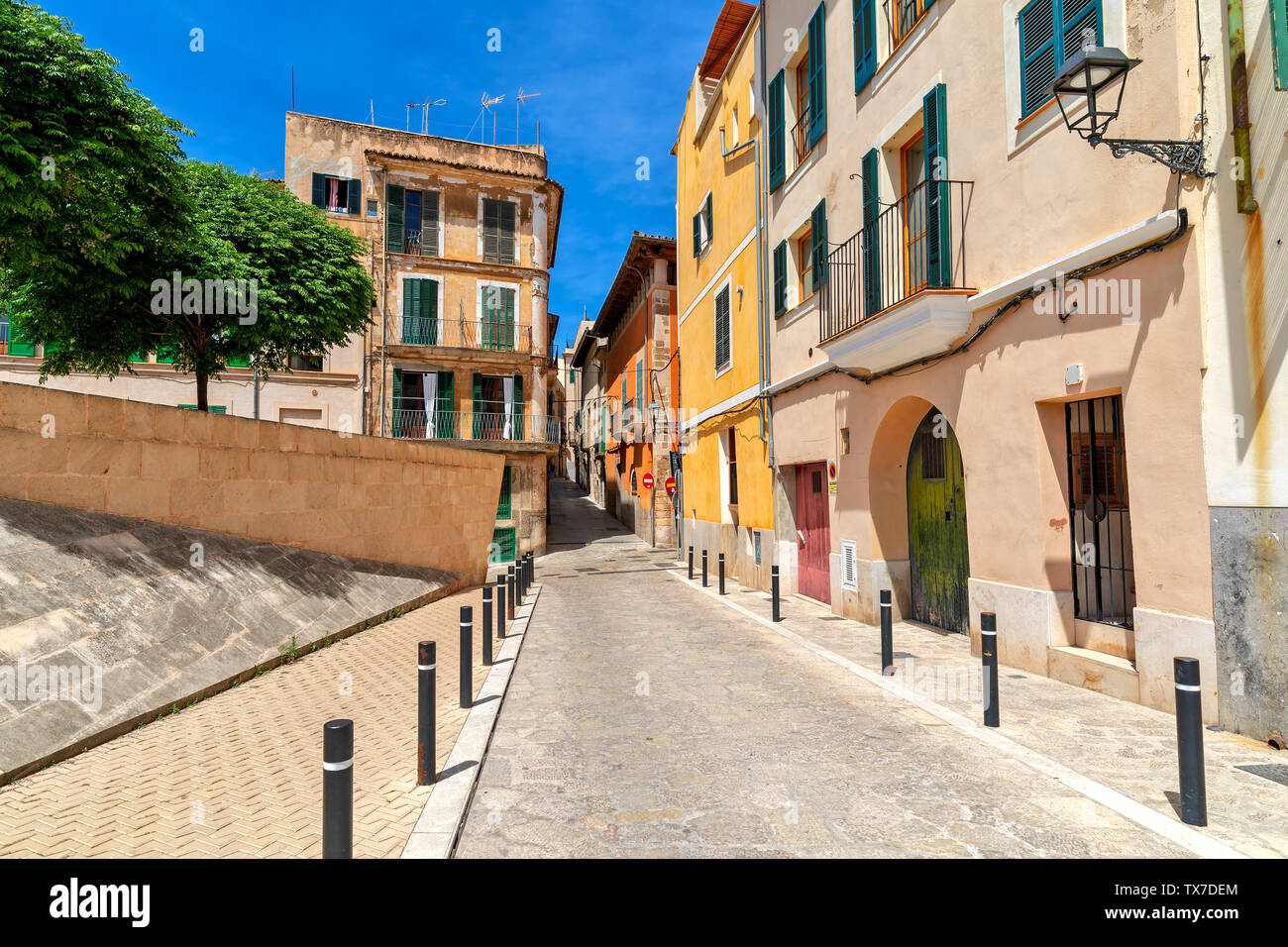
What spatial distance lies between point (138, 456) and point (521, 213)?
2200 cm

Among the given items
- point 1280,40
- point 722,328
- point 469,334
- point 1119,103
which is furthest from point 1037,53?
point 469,334

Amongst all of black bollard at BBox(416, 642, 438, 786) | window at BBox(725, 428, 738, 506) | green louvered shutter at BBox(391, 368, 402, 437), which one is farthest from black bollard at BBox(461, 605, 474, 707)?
green louvered shutter at BBox(391, 368, 402, 437)

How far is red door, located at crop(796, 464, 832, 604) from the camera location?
43.6 ft

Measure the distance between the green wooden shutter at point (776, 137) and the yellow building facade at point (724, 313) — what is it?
81cm

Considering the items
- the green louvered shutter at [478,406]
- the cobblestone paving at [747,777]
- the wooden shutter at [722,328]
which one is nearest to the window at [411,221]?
the green louvered shutter at [478,406]

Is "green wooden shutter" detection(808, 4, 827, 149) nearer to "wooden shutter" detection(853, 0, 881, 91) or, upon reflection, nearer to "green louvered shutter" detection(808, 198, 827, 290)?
"wooden shutter" detection(853, 0, 881, 91)

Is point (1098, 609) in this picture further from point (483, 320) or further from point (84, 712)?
point (483, 320)

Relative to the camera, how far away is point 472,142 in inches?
1087

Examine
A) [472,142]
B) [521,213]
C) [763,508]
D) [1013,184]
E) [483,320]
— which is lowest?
[763,508]

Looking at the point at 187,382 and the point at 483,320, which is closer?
the point at 187,382

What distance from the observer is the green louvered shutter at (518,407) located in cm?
2672

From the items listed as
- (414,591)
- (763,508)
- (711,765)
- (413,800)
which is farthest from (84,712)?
(763,508)

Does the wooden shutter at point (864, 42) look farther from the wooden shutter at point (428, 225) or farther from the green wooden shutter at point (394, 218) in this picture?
the green wooden shutter at point (394, 218)

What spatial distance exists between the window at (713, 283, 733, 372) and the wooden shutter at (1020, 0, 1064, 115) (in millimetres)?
10319
